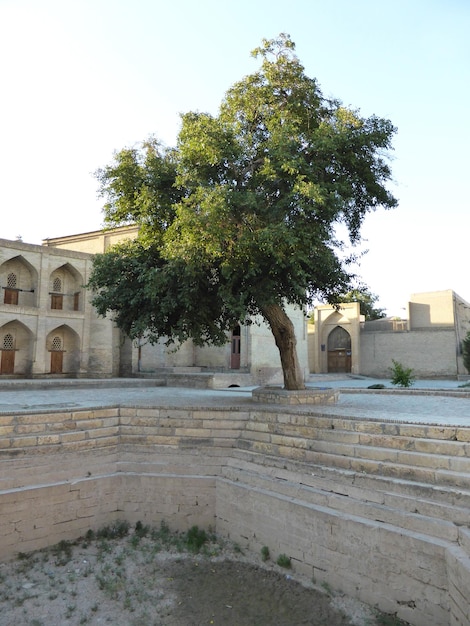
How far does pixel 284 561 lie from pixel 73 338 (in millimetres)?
23235

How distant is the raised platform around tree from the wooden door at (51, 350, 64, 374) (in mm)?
19026

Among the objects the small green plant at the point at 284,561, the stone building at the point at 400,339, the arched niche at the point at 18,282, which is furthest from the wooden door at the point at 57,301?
the small green plant at the point at 284,561

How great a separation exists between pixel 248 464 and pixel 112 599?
2994mm

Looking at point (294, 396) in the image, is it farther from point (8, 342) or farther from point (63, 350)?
point (8, 342)

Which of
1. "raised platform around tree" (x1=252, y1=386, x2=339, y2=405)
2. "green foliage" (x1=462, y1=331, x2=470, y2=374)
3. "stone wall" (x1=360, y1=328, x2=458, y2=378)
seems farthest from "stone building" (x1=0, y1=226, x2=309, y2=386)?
"raised platform around tree" (x1=252, y1=386, x2=339, y2=405)

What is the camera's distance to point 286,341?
11.6 meters

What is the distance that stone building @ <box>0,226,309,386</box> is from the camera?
2477 cm

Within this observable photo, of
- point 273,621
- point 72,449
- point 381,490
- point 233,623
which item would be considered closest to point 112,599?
point 233,623

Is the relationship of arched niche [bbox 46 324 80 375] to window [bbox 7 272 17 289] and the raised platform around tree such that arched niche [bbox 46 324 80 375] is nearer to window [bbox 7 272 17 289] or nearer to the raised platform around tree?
Result: window [bbox 7 272 17 289]

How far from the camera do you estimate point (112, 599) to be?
603 centimetres

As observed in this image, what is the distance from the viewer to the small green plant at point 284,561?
6633 mm

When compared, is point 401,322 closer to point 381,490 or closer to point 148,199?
point 148,199

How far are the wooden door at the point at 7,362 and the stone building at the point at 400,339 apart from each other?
2032cm

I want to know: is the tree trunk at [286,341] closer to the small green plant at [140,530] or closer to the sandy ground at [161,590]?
the sandy ground at [161,590]
